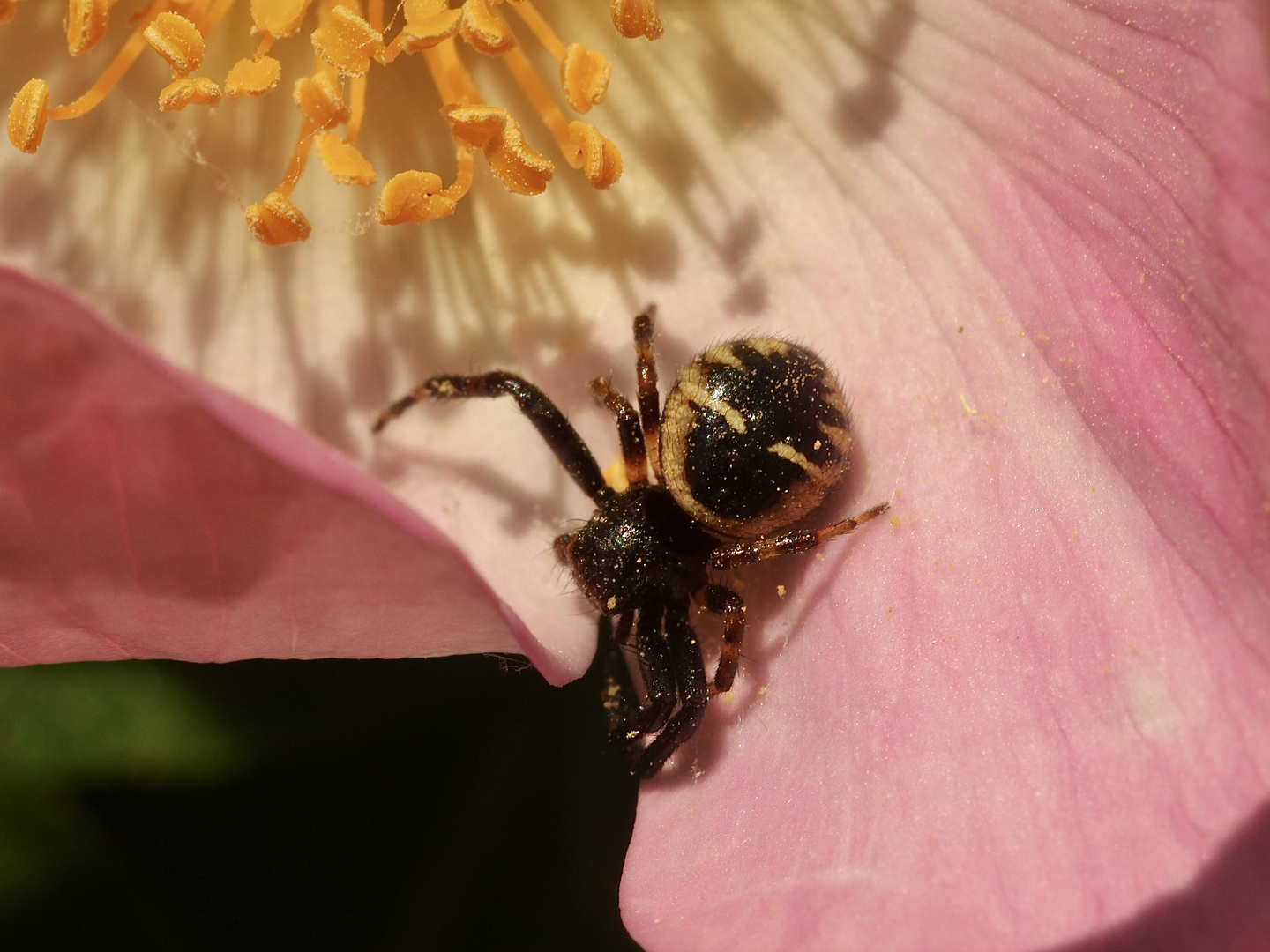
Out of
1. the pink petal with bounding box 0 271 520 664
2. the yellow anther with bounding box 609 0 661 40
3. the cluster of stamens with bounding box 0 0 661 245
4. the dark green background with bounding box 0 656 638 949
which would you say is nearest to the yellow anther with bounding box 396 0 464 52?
the cluster of stamens with bounding box 0 0 661 245

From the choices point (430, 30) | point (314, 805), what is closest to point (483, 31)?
point (430, 30)

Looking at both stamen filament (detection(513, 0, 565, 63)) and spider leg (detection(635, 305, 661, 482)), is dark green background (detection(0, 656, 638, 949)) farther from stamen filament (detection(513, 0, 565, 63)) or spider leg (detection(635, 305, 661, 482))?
stamen filament (detection(513, 0, 565, 63))

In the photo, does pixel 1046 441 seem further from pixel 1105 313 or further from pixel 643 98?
pixel 643 98

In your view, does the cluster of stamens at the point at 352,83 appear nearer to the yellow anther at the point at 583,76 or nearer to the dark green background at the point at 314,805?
the yellow anther at the point at 583,76

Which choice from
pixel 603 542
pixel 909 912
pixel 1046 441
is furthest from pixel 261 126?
pixel 909 912

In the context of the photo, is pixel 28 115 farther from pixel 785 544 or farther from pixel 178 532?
pixel 785 544
